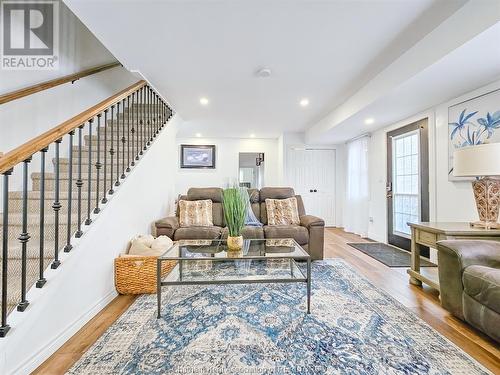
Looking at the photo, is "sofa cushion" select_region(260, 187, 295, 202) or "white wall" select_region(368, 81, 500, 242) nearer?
"white wall" select_region(368, 81, 500, 242)

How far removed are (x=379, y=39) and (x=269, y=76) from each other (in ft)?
3.83

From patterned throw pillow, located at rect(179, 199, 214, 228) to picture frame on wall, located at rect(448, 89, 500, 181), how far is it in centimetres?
314

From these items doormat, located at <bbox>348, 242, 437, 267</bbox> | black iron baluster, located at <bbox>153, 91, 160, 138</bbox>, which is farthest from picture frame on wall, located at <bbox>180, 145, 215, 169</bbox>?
doormat, located at <bbox>348, 242, 437, 267</bbox>

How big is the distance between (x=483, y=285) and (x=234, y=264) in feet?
6.28

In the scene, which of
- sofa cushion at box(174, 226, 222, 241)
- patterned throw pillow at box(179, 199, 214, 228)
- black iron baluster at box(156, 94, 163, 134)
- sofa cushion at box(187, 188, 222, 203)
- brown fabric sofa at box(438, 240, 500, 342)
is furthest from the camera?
sofa cushion at box(187, 188, 222, 203)

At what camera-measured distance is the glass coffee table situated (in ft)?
6.23

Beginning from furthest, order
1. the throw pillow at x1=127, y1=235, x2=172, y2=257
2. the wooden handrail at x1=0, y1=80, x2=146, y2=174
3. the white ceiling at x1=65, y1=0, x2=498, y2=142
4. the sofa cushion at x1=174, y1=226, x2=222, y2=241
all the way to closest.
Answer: the sofa cushion at x1=174, y1=226, x2=222, y2=241 < the throw pillow at x1=127, y1=235, x2=172, y2=257 < the white ceiling at x1=65, y1=0, x2=498, y2=142 < the wooden handrail at x1=0, y1=80, x2=146, y2=174

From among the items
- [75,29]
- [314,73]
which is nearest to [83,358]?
[314,73]

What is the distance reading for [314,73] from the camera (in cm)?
288

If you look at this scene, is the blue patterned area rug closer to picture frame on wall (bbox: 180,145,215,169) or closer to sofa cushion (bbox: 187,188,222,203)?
sofa cushion (bbox: 187,188,222,203)

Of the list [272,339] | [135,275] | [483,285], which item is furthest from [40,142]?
[483,285]

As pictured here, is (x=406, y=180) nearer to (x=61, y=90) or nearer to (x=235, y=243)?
(x=235, y=243)

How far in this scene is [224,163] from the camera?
634 cm

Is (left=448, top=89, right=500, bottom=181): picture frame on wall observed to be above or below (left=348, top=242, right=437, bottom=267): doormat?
above
